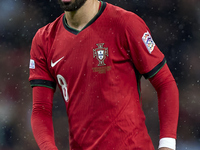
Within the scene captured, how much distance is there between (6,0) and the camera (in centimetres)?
638

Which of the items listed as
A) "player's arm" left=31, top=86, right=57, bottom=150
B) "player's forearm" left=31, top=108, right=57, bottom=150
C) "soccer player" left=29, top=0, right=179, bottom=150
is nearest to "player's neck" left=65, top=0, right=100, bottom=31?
"soccer player" left=29, top=0, right=179, bottom=150

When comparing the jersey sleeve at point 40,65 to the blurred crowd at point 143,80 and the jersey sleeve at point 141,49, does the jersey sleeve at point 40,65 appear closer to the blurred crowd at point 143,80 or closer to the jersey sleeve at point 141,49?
the jersey sleeve at point 141,49

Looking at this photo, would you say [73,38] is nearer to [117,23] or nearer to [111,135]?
[117,23]

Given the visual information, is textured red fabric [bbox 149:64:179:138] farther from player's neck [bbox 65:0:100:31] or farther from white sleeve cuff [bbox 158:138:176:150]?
player's neck [bbox 65:0:100:31]

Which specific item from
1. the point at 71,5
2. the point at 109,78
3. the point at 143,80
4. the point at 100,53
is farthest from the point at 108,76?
the point at 143,80

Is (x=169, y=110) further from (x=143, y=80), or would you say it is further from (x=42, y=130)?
(x=143, y=80)

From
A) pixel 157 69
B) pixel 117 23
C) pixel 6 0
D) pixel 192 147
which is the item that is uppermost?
pixel 117 23

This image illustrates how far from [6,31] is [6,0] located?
19.9 inches

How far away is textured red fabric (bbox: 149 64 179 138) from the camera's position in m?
2.39

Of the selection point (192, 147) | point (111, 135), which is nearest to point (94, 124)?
point (111, 135)

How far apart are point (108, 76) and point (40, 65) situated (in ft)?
1.70

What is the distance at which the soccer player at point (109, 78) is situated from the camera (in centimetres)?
239

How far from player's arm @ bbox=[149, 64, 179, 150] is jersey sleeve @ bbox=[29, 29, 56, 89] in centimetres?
71

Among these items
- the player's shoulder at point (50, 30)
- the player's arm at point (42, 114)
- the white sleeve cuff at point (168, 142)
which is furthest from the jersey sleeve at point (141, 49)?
the player's arm at point (42, 114)
